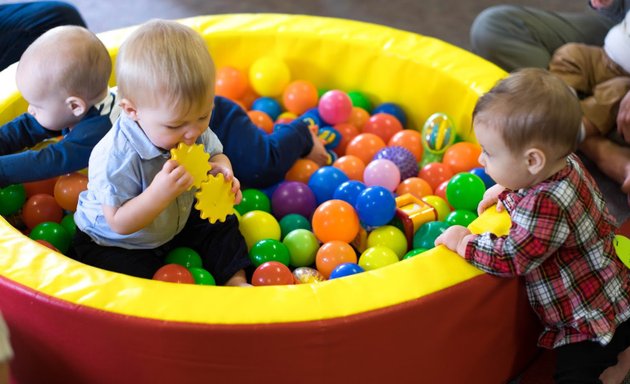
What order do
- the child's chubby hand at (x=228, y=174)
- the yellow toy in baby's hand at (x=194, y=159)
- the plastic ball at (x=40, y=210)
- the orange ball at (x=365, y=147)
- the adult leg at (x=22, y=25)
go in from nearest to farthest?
the yellow toy in baby's hand at (x=194, y=159) → the child's chubby hand at (x=228, y=174) → the plastic ball at (x=40, y=210) → the orange ball at (x=365, y=147) → the adult leg at (x=22, y=25)

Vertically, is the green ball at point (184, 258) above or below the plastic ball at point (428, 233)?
below

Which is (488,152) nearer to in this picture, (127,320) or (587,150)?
(127,320)

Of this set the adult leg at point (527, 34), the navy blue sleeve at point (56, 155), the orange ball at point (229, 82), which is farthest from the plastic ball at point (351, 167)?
the adult leg at point (527, 34)

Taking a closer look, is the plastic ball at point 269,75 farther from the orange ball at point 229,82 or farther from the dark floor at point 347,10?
the dark floor at point 347,10

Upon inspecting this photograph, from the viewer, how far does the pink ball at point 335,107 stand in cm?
180

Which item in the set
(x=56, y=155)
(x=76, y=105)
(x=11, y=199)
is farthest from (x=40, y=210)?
(x=76, y=105)

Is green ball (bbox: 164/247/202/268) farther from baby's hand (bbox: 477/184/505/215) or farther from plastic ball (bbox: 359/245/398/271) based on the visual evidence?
baby's hand (bbox: 477/184/505/215)

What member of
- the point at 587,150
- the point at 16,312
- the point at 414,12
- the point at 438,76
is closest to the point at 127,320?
the point at 16,312

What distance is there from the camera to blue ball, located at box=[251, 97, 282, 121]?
189 centimetres

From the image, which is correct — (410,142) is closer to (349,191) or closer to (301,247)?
(349,191)

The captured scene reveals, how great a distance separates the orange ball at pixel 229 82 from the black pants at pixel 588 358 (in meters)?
1.04

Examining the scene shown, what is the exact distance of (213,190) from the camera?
3.95 feet

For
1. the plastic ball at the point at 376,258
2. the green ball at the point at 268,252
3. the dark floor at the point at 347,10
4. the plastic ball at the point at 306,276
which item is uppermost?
the plastic ball at the point at 376,258

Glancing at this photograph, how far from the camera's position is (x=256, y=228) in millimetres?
1473
